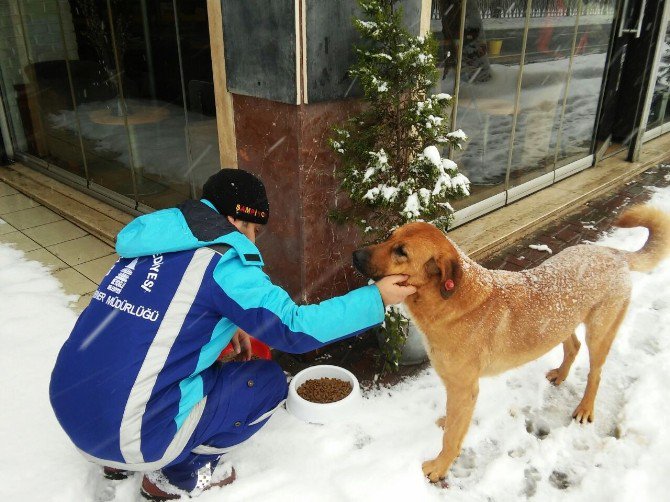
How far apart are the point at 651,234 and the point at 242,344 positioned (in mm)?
2544

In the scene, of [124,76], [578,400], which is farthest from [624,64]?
[124,76]

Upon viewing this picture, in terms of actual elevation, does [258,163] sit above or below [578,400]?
above

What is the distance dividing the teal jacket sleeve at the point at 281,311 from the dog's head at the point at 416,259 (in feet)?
0.75

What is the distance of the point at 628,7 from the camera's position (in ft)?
24.3

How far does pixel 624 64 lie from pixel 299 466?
7955 mm

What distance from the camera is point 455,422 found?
107 inches

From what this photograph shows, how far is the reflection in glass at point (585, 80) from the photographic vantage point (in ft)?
23.0

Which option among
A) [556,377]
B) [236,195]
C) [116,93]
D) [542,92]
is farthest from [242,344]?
[542,92]

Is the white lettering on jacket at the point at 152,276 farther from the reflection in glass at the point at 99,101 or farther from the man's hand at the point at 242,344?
the reflection in glass at the point at 99,101

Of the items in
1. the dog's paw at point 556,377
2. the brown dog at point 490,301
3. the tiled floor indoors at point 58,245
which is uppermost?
the brown dog at point 490,301

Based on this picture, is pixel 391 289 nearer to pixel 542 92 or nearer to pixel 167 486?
pixel 167 486

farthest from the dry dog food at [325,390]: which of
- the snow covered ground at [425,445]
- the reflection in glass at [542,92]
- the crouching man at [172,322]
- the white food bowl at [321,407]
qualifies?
the reflection in glass at [542,92]

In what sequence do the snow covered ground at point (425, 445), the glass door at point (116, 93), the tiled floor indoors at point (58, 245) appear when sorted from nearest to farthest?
1. the snow covered ground at point (425, 445)
2. the tiled floor indoors at point (58, 245)
3. the glass door at point (116, 93)

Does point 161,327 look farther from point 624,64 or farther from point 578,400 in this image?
point 624,64
